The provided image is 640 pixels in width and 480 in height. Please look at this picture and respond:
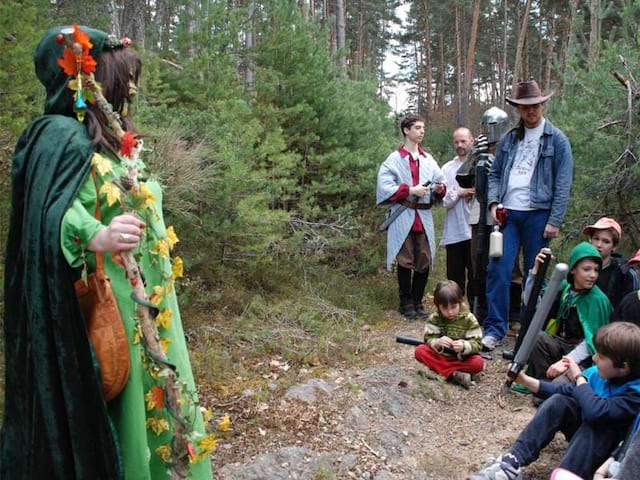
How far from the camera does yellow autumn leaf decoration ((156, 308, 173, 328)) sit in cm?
195

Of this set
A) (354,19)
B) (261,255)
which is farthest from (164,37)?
(354,19)

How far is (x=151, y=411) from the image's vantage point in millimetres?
2041

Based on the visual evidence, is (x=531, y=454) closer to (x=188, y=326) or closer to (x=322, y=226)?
(x=188, y=326)

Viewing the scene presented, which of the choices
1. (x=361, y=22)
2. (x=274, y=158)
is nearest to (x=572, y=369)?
(x=274, y=158)

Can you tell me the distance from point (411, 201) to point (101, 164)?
497cm

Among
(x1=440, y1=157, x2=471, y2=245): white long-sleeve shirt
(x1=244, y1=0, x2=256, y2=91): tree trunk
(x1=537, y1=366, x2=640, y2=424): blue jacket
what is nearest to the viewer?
(x1=537, y1=366, x2=640, y2=424): blue jacket

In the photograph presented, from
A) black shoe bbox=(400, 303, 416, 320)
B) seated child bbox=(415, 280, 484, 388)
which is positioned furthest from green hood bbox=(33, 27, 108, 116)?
black shoe bbox=(400, 303, 416, 320)

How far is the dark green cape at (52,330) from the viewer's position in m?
1.80

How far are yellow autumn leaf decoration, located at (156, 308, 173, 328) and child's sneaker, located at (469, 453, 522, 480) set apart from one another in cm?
210

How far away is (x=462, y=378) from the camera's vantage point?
4.69 m

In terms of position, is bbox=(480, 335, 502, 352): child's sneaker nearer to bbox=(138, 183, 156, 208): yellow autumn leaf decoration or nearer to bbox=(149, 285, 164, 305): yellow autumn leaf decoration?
bbox=(149, 285, 164, 305): yellow autumn leaf decoration

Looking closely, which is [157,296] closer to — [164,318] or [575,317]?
[164,318]

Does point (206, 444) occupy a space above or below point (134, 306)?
below

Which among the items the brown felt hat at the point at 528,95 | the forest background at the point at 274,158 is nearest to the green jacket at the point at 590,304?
the brown felt hat at the point at 528,95
